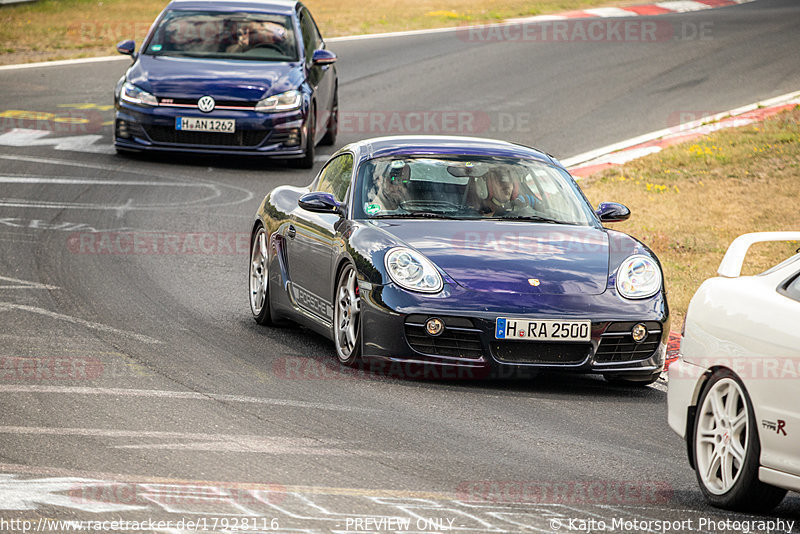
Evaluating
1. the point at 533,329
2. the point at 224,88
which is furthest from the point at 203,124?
the point at 533,329

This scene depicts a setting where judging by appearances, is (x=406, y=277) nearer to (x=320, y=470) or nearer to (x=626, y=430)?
(x=626, y=430)

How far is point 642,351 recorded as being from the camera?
8398 mm

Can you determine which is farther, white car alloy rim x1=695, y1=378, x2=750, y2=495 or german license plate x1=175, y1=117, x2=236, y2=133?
german license plate x1=175, y1=117, x2=236, y2=133

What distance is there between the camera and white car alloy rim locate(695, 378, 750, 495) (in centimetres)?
580

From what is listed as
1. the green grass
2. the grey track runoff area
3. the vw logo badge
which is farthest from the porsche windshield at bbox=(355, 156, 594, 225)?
the vw logo badge

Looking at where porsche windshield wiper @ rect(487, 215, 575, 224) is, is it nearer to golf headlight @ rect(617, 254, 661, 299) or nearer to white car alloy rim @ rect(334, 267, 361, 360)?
golf headlight @ rect(617, 254, 661, 299)

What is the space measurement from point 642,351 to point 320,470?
280 centimetres

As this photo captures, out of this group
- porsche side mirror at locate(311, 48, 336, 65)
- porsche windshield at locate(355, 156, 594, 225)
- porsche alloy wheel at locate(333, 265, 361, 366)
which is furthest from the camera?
porsche side mirror at locate(311, 48, 336, 65)

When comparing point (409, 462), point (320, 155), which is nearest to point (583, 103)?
point (320, 155)

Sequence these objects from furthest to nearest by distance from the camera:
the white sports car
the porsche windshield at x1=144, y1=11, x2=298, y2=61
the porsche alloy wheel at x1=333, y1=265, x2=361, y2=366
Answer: the porsche windshield at x1=144, y1=11, x2=298, y2=61, the porsche alloy wheel at x1=333, y1=265, x2=361, y2=366, the white sports car

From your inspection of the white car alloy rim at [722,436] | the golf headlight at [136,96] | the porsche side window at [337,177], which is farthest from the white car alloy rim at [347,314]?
the golf headlight at [136,96]

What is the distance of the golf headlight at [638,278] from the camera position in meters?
8.41

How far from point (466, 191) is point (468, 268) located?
1.14 m

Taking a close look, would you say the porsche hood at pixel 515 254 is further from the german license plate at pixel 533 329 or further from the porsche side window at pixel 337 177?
the porsche side window at pixel 337 177
